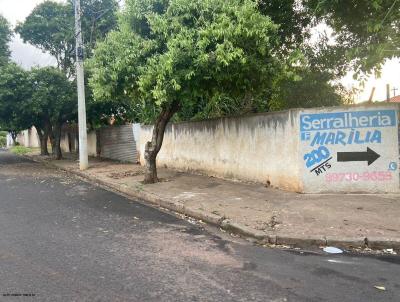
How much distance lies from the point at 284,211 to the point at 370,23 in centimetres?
434

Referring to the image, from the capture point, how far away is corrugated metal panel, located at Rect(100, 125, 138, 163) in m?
18.7

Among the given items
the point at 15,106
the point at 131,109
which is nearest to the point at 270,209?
the point at 131,109

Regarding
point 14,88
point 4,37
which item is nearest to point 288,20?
point 14,88

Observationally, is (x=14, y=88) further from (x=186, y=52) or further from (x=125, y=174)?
(x=186, y=52)

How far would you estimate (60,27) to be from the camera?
23.1 m

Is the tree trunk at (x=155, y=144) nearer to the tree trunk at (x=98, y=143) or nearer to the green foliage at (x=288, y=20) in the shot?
the green foliage at (x=288, y=20)

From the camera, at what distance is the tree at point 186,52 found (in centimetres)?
902

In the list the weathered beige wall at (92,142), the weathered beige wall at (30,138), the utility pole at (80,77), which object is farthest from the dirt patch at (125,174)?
the weathered beige wall at (30,138)

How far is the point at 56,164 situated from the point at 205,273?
16803mm

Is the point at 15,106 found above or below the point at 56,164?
above

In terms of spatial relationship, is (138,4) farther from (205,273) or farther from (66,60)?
(66,60)

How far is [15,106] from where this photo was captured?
67.4ft

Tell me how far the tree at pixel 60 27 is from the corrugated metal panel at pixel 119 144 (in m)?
4.16

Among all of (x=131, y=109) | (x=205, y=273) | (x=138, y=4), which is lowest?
(x=205, y=273)
